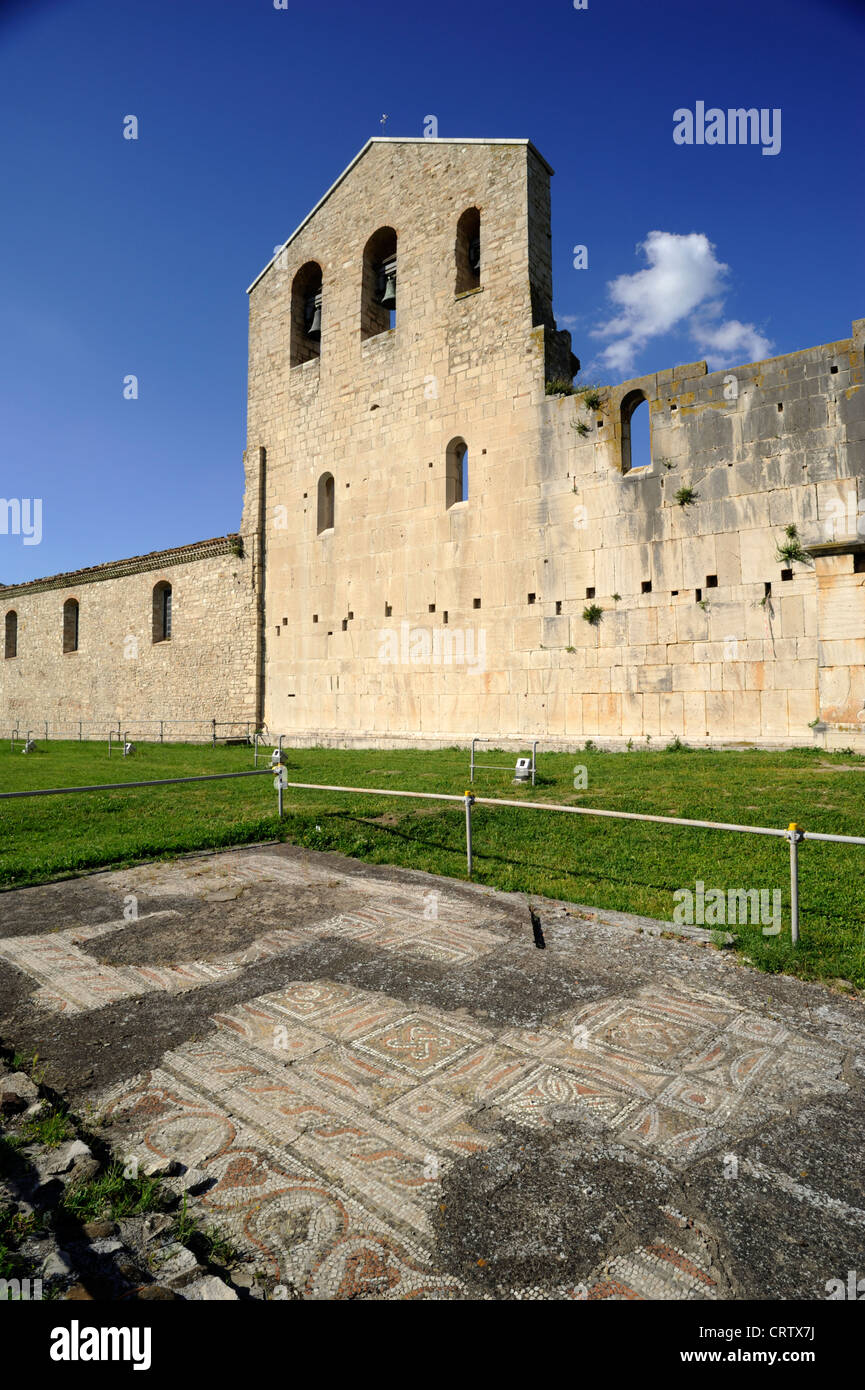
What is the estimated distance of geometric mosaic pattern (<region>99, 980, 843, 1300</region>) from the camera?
204 cm

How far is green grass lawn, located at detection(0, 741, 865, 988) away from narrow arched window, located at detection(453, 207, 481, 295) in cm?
1392

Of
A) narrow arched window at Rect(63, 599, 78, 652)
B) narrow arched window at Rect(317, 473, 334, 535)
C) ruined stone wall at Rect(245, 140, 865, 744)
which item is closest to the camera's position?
ruined stone wall at Rect(245, 140, 865, 744)

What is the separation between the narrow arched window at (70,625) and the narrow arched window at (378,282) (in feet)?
60.1

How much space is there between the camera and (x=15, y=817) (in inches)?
374

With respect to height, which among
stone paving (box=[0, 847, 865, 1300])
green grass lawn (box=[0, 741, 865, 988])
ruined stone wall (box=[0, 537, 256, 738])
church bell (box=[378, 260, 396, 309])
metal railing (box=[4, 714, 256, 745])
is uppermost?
church bell (box=[378, 260, 396, 309])

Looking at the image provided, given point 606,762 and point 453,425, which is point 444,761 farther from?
point 453,425

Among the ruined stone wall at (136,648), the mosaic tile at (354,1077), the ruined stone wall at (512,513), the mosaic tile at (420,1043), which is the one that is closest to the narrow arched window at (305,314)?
the ruined stone wall at (512,513)

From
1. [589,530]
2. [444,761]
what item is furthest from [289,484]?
[444,761]

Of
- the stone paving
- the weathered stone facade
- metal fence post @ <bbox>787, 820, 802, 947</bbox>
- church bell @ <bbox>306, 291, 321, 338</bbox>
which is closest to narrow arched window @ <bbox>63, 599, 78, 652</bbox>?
the weathered stone facade

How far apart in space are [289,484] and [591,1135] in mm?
22057

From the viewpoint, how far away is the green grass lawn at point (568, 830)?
5.68 m

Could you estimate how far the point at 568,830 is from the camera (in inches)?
313

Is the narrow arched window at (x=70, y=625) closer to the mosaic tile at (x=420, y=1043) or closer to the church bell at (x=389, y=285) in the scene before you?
the church bell at (x=389, y=285)

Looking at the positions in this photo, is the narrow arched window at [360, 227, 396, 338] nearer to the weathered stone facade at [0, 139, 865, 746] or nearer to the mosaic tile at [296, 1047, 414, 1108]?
the weathered stone facade at [0, 139, 865, 746]
